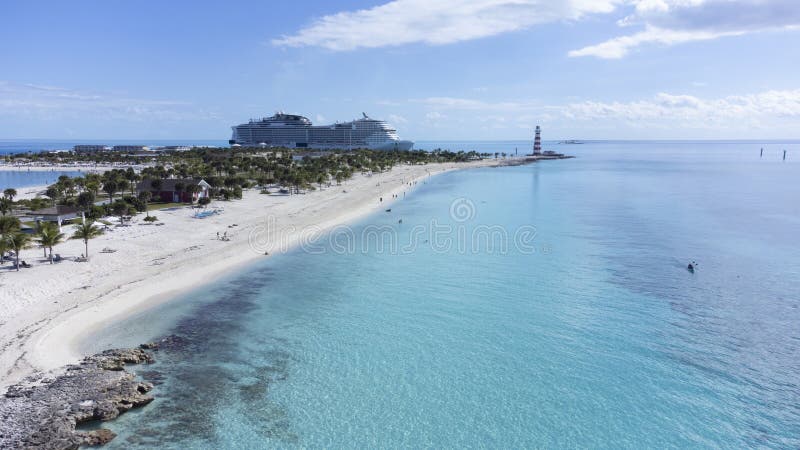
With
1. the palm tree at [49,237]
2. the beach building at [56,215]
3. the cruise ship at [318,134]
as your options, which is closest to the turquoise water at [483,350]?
the palm tree at [49,237]

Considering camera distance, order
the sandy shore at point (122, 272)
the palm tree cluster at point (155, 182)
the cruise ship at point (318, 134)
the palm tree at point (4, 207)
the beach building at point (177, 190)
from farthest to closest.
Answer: the cruise ship at point (318, 134) → the beach building at point (177, 190) → the palm tree cluster at point (155, 182) → the palm tree at point (4, 207) → the sandy shore at point (122, 272)

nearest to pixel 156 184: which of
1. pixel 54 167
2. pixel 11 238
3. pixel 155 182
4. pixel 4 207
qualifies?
pixel 155 182

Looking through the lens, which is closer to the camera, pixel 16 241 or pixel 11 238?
pixel 16 241

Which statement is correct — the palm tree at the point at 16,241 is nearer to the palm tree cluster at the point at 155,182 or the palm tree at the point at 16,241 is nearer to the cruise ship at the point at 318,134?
the palm tree cluster at the point at 155,182

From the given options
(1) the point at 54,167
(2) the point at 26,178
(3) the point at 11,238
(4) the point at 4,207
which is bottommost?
(3) the point at 11,238

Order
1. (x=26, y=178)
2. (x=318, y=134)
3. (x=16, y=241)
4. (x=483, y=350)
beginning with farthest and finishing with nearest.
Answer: (x=318, y=134) < (x=26, y=178) < (x=16, y=241) < (x=483, y=350)

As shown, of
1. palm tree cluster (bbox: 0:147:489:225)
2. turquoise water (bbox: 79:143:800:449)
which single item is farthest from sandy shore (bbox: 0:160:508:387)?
palm tree cluster (bbox: 0:147:489:225)

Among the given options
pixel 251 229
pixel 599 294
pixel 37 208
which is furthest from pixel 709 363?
pixel 37 208

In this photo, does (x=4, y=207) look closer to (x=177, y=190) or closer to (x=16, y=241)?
(x=177, y=190)

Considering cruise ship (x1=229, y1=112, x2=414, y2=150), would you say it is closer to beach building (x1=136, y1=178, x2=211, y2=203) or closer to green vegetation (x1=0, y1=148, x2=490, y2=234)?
green vegetation (x1=0, y1=148, x2=490, y2=234)
